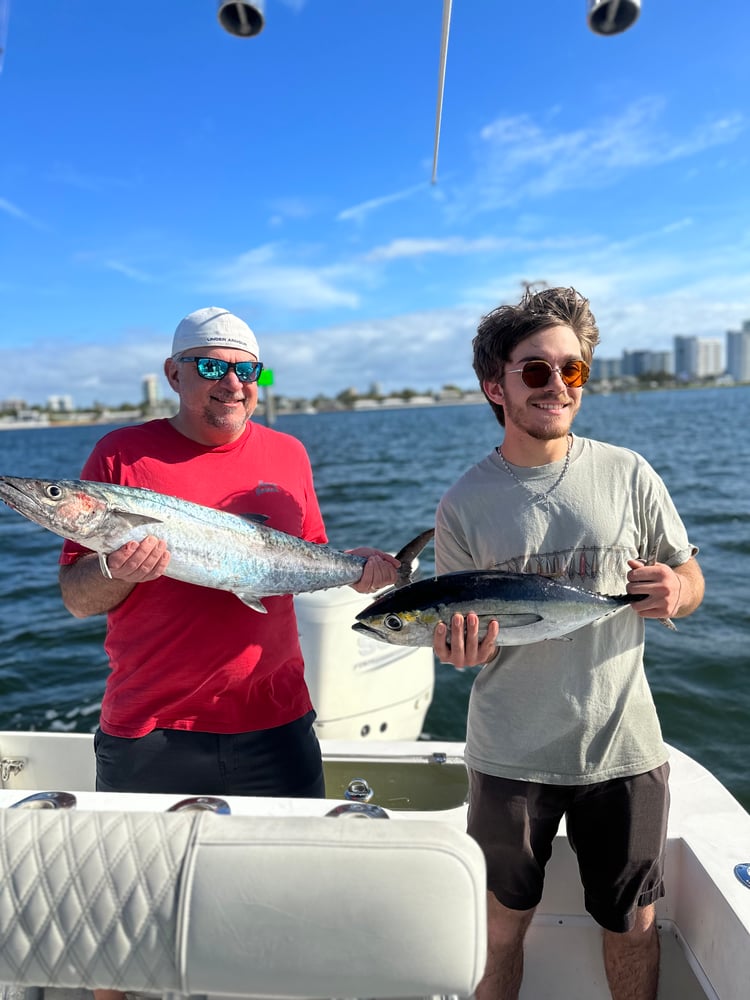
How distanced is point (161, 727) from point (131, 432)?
121 centimetres

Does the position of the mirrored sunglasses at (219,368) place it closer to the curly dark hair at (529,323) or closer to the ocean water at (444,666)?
the curly dark hair at (529,323)

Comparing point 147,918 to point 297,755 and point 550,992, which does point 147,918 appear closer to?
point 297,755

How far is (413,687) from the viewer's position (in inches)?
207

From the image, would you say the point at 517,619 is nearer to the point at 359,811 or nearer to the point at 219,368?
the point at 359,811

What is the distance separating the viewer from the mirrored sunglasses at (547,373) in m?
2.29

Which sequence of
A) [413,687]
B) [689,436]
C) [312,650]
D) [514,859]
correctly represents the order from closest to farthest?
[514,859], [312,650], [413,687], [689,436]

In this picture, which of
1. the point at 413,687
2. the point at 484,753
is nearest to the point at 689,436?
the point at 413,687

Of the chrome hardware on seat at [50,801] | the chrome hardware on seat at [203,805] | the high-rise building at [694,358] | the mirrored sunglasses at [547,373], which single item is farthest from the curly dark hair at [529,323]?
the high-rise building at [694,358]

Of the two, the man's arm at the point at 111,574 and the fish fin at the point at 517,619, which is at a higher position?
the man's arm at the point at 111,574

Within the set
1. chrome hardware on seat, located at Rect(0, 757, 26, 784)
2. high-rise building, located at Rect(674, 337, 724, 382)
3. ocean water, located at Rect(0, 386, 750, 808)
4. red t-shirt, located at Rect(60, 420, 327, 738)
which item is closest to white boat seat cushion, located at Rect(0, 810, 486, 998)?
red t-shirt, located at Rect(60, 420, 327, 738)

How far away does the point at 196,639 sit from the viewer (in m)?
2.74

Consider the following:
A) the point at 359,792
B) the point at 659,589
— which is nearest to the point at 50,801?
the point at 359,792

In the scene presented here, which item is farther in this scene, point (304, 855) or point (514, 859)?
point (514, 859)

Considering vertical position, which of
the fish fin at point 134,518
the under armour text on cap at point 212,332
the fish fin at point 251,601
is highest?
the under armour text on cap at point 212,332
